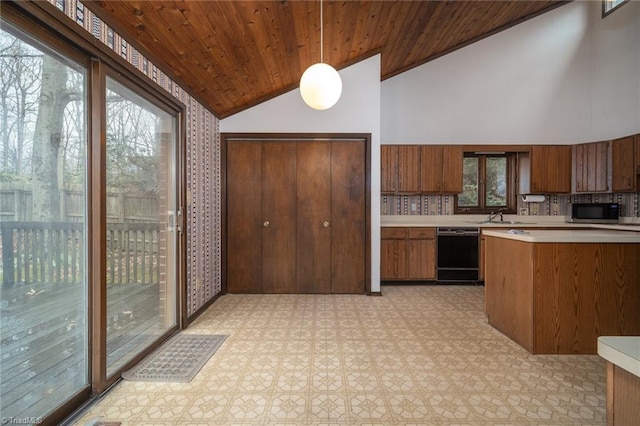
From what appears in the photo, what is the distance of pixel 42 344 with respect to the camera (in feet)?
5.39

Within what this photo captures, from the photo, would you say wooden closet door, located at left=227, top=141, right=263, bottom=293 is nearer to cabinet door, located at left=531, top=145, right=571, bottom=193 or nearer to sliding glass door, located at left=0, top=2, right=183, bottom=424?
sliding glass door, located at left=0, top=2, right=183, bottom=424

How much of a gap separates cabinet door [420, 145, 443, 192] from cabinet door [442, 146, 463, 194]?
3.2 inches

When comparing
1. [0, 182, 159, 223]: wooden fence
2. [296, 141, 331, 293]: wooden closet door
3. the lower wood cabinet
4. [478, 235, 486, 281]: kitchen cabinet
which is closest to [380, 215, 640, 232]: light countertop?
the lower wood cabinet

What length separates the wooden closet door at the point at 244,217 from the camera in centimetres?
418

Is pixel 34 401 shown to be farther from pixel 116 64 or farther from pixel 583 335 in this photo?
pixel 583 335

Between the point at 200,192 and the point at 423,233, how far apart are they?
3282 millimetres

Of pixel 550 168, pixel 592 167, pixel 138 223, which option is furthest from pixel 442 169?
pixel 138 223

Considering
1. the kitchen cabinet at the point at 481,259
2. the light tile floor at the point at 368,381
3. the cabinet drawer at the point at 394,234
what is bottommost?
the light tile floor at the point at 368,381

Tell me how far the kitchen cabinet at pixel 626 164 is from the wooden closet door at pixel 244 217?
205 inches

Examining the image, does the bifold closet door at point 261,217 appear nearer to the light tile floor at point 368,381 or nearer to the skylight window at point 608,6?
the light tile floor at point 368,381

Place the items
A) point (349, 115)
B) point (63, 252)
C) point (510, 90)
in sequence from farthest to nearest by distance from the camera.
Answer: point (510, 90) → point (349, 115) → point (63, 252)

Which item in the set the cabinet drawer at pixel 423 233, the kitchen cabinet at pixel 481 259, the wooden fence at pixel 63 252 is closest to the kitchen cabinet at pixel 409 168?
the cabinet drawer at pixel 423 233

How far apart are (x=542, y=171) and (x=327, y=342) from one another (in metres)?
4.61

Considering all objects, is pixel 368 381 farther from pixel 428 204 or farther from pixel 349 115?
pixel 428 204
